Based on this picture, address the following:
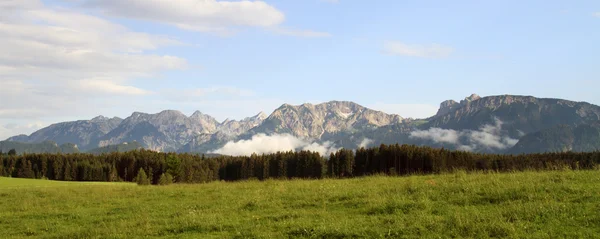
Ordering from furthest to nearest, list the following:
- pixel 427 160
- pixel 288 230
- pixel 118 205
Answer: pixel 427 160 → pixel 118 205 → pixel 288 230

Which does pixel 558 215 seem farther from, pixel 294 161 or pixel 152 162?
pixel 152 162

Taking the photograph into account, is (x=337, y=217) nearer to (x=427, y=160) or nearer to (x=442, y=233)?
(x=442, y=233)

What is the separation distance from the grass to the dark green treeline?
7137cm

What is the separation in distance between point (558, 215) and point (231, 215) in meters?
13.4

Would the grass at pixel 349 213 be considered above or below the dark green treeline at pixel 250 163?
above

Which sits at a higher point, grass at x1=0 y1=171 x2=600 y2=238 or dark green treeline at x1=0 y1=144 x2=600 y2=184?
grass at x1=0 y1=171 x2=600 y2=238

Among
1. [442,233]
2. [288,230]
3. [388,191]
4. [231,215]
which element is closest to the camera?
[442,233]

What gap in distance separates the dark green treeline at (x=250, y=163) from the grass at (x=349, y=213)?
71.4 m

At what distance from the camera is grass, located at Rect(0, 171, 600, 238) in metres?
14.7

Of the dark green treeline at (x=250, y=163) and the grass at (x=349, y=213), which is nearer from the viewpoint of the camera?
the grass at (x=349, y=213)

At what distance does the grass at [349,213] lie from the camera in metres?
14.7

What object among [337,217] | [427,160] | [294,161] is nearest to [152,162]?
[294,161]

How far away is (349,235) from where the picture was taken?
1491 centimetres

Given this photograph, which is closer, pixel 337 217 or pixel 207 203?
pixel 337 217
